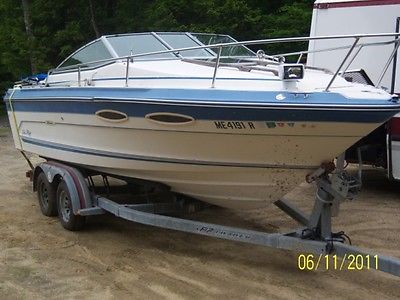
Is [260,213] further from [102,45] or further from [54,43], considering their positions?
[54,43]

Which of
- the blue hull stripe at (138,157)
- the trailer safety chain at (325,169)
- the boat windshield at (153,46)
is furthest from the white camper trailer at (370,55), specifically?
the blue hull stripe at (138,157)

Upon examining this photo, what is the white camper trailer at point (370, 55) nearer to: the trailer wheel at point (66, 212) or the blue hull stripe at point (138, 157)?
the blue hull stripe at point (138, 157)

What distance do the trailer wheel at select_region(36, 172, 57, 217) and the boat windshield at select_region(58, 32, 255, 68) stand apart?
4.69 feet

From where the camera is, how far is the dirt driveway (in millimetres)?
4160

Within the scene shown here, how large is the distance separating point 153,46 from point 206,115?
6.01ft

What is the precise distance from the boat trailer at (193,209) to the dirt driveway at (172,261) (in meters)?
0.29

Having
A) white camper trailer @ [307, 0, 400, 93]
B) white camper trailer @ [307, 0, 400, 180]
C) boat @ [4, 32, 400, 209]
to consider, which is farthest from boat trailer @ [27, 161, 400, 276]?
white camper trailer @ [307, 0, 400, 93]

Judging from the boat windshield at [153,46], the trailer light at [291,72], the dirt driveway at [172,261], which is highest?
the boat windshield at [153,46]

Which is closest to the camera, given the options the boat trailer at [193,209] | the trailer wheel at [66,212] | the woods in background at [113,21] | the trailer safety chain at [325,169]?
the boat trailer at [193,209]

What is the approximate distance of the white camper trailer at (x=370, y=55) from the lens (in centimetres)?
654

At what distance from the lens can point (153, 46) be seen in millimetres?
5770

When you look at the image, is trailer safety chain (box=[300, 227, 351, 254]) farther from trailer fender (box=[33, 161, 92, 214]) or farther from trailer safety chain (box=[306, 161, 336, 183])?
trailer fender (box=[33, 161, 92, 214])

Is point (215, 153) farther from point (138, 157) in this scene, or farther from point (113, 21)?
point (113, 21)

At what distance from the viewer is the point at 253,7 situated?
61.6 ft
